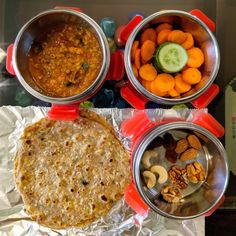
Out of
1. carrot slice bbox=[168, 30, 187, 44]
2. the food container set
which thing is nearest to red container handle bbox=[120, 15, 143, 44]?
the food container set

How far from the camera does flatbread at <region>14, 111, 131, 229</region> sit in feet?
3.88

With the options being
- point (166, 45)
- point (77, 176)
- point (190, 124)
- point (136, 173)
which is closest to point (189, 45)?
point (166, 45)

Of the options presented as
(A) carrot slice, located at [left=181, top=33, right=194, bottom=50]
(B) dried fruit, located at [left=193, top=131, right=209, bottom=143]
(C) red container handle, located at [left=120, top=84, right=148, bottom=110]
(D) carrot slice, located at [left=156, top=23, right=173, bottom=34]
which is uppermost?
(D) carrot slice, located at [left=156, top=23, right=173, bottom=34]

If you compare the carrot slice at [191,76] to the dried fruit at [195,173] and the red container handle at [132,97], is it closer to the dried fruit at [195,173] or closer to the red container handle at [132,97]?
the red container handle at [132,97]

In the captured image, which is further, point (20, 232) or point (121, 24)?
point (121, 24)

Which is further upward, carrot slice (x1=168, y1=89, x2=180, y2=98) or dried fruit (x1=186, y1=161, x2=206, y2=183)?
carrot slice (x1=168, y1=89, x2=180, y2=98)

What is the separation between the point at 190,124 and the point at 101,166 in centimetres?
30

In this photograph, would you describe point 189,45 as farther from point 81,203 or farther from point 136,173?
point 81,203

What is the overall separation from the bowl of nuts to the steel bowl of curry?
0.83ft

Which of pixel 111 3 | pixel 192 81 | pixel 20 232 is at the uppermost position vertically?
pixel 111 3

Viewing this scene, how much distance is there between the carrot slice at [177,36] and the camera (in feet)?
3.83

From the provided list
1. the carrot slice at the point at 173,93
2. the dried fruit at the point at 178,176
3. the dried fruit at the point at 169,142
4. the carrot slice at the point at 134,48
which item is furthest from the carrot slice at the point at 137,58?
Result: the dried fruit at the point at 178,176

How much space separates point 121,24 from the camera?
1307 millimetres

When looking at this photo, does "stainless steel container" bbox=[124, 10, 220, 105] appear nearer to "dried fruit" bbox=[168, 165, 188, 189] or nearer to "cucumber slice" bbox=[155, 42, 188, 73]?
"cucumber slice" bbox=[155, 42, 188, 73]
